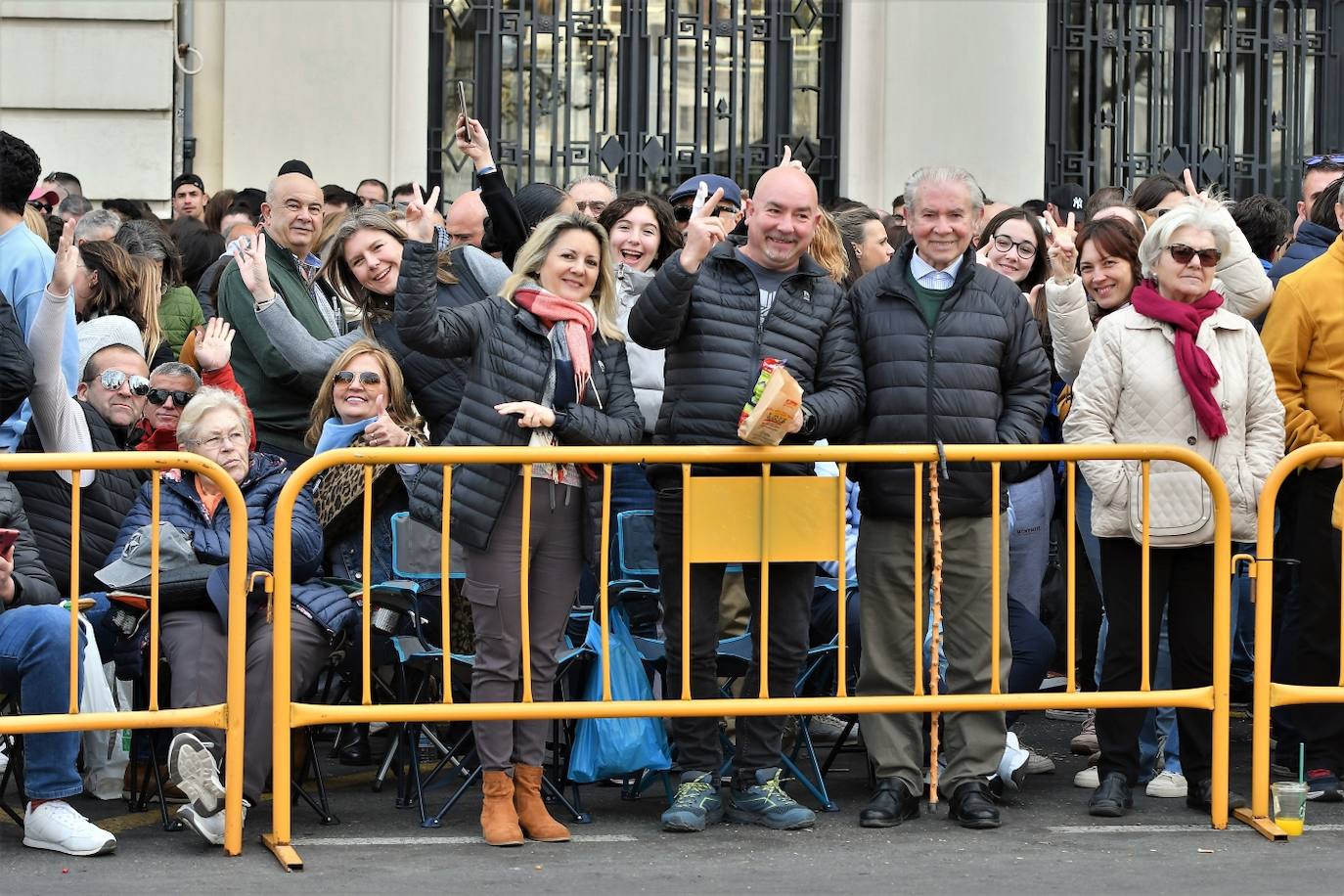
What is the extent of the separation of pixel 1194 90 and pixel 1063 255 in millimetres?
7042

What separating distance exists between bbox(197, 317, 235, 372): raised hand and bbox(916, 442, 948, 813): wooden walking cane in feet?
9.58

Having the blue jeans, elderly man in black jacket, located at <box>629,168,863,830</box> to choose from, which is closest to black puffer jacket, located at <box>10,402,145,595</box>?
the blue jeans

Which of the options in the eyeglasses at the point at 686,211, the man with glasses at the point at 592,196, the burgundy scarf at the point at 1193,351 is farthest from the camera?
the man with glasses at the point at 592,196

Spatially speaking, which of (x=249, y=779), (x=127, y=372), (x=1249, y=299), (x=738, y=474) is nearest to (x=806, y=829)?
(x=738, y=474)

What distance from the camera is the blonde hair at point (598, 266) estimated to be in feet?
23.1

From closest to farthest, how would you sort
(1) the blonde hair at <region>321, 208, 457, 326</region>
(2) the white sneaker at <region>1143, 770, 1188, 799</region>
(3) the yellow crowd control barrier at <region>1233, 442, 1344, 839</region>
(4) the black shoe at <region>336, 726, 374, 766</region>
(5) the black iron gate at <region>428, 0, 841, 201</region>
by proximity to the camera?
(3) the yellow crowd control barrier at <region>1233, 442, 1344, 839</region>
(2) the white sneaker at <region>1143, 770, 1188, 799</region>
(4) the black shoe at <region>336, 726, 374, 766</region>
(1) the blonde hair at <region>321, 208, 457, 326</region>
(5) the black iron gate at <region>428, 0, 841, 201</region>

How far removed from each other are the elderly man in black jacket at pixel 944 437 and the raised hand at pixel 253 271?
262 centimetres

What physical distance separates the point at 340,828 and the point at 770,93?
8.04 metres

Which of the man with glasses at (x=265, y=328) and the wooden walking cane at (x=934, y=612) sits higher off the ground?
the man with glasses at (x=265, y=328)

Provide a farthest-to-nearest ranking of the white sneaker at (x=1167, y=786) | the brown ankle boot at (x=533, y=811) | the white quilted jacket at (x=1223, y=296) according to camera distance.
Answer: the white quilted jacket at (x=1223, y=296) → the white sneaker at (x=1167, y=786) → the brown ankle boot at (x=533, y=811)

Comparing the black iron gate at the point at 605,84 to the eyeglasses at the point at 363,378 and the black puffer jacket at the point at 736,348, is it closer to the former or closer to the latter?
the eyeglasses at the point at 363,378

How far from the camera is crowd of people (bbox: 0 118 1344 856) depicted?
682 cm

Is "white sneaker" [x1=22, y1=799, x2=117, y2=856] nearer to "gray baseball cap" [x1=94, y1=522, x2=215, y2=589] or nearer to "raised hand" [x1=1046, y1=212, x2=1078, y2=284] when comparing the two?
"gray baseball cap" [x1=94, y1=522, x2=215, y2=589]

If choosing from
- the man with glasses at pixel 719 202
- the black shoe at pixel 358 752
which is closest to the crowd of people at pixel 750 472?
the black shoe at pixel 358 752
